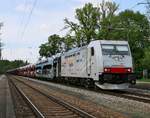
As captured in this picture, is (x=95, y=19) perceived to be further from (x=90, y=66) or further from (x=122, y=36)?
(x=90, y=66)

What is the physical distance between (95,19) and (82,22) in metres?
2.63

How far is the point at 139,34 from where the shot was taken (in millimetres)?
81750

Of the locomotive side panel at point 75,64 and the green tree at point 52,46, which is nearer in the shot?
the locomotive side panel at point 75,64

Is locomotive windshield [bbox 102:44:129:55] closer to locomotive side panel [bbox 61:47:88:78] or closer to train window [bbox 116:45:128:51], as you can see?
train window [bbox 116:45:128:51]

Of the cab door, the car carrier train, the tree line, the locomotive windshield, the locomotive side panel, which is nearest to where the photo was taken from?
the car carrier train

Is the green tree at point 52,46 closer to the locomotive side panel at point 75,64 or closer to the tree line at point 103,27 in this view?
the tree line at point 103,27

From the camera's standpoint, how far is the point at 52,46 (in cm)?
13350

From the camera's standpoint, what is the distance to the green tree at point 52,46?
133 m

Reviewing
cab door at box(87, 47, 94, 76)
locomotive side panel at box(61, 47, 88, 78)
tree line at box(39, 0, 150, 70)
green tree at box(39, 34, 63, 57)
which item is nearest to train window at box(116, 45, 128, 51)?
cab door at box(87, 47, 94, 76)

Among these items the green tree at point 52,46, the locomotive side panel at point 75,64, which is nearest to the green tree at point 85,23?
the locomotive side panel at point 75,64

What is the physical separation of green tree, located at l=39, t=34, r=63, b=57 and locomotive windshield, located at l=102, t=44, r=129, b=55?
102 meters

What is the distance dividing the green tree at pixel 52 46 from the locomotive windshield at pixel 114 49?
101915 millimetres

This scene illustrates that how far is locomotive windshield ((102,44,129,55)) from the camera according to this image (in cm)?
2881

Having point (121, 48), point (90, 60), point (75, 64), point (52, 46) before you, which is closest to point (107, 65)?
point (121, 48)
